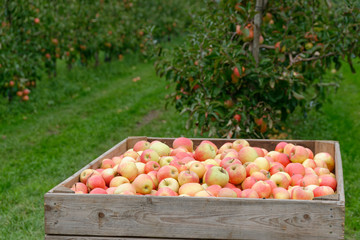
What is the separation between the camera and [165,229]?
2027 mm

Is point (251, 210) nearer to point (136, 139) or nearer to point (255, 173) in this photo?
point (255, 173)

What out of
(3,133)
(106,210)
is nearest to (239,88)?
(106,210)

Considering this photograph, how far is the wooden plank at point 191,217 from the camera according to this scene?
194 cm

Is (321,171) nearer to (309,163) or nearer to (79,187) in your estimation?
(309,163)

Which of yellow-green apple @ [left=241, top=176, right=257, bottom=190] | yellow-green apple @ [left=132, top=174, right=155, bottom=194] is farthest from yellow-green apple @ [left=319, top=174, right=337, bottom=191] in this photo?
yellow-green apple @ [left=132, top=174, right=155, bottom=194]

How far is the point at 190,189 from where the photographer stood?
7.57ft

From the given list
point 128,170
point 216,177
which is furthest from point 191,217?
point 128,170

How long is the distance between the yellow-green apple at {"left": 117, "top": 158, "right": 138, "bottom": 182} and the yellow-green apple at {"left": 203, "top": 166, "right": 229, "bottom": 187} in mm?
415

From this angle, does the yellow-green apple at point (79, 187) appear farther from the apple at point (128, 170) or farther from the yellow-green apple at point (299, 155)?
the yellow-green apple at point (299, 155)

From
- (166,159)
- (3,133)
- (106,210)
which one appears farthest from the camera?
(3,133)

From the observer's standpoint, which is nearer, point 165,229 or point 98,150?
point 165,229

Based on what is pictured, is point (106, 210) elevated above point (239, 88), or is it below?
below

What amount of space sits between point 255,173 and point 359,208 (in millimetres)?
2032

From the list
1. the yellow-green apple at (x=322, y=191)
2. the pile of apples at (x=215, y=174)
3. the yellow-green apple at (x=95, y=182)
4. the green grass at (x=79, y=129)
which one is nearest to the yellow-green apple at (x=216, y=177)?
the pile of apples at (x=215, y=174)
